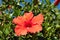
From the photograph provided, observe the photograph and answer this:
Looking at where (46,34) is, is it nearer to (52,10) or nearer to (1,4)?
(52,10)

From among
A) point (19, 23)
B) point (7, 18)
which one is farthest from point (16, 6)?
point (19, 23)

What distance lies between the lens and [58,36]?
1532 mm

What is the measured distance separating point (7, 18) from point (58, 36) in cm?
32

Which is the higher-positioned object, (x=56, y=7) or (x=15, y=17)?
(x=56, y=7)

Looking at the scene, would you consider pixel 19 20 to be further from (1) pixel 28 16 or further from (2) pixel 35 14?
(2) pixel 35 14

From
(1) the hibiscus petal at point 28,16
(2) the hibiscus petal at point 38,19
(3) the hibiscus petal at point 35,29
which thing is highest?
(1) the hibiscus petal at point 28,16

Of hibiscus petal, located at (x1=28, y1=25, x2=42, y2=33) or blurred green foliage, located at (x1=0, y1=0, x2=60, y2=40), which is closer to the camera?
hibiscus petal, located at (x1=28, y1=25, x2=42, y2=33)

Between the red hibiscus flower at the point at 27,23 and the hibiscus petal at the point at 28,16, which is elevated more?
the hibiscus petal at the point at 28,16

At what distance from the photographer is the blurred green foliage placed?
56.6 inches

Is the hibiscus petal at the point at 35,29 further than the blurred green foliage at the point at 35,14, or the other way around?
the blurred green foliage at the point at 35,14

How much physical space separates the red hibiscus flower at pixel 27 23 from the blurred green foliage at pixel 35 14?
5 centimetres

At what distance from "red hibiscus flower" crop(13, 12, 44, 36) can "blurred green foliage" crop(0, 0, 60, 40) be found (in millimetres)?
47

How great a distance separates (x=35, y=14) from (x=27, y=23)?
15 centimetres

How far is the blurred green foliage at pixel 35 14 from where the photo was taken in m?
1.44
